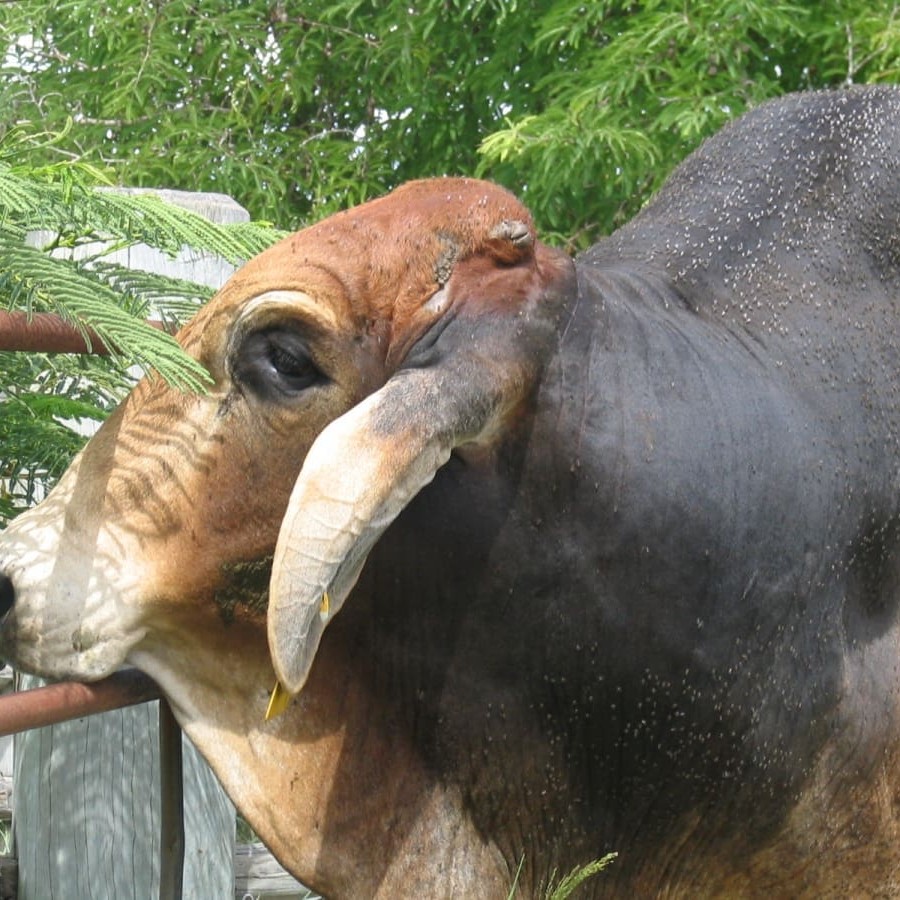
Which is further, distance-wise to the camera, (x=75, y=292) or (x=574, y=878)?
(x=574, y=878)

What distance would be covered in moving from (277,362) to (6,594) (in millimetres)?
515

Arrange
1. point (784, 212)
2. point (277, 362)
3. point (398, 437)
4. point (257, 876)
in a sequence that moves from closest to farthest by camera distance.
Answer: point (398, 437) → point (277, 362) → point (784, 212) → point (257, 876)

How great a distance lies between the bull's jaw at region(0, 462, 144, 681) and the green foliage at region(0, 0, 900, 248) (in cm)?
377

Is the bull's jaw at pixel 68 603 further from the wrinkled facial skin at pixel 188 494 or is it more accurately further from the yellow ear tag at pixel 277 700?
the yellow ear tag at pixel 277 700

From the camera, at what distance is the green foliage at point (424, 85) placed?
248 inches

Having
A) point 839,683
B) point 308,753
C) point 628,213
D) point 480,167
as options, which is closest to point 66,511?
point 308,753

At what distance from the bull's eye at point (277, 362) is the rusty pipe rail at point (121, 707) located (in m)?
0.51

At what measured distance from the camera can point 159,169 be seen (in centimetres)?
738

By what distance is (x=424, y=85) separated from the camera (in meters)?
7.23

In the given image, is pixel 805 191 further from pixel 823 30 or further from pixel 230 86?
pixel 230 86

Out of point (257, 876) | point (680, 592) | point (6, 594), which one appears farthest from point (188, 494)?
point (257, 876)

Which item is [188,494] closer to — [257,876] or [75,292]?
[75,292]

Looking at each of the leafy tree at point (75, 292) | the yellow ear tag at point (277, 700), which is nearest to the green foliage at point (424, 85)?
the leafy tree at point (75, 292)

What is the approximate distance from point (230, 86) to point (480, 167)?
1713mm
